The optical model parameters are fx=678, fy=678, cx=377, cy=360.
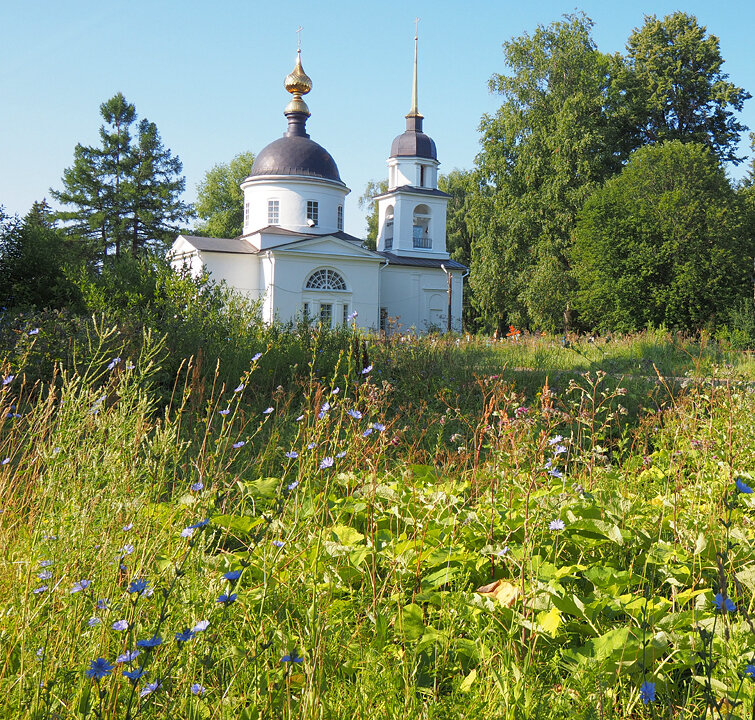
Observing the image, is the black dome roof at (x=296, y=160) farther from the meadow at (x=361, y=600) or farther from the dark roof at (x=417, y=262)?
the meadow at (x=361, y=600)

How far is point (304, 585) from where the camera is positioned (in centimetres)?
Result: 234

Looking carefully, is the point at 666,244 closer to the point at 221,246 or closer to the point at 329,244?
the point at 329,244

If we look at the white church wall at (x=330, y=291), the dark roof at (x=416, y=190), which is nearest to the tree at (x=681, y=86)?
the dark roof at (x=416, y=190)

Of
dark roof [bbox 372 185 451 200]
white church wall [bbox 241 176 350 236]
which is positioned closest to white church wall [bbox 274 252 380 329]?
white church wall [bbox 241 176 350 236]

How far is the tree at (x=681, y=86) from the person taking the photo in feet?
103

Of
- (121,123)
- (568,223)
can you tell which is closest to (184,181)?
(121,123)

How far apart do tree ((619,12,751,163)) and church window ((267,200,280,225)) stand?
18.0 metres

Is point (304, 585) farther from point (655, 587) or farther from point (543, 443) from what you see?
point (655, 587)

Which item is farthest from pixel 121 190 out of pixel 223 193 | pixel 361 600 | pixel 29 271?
pixel 361 600

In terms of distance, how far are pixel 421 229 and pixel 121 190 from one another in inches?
800

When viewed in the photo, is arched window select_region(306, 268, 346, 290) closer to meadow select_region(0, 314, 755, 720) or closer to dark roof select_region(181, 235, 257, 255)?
dark roof select_region(181, 235, 257, 255)

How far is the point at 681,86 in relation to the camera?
1265 inches

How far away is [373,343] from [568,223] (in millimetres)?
20800

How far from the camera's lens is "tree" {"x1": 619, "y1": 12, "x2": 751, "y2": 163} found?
31.3 metres
